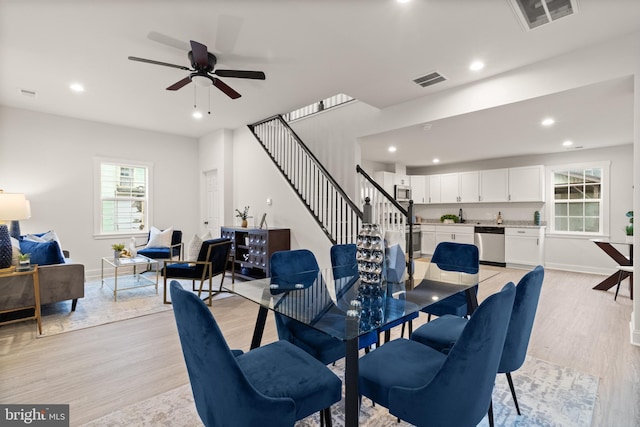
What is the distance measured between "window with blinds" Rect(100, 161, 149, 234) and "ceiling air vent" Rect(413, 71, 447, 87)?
5445 mm

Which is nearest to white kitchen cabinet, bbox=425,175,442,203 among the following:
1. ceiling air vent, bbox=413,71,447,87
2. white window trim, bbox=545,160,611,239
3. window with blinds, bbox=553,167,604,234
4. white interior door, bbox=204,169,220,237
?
white window trim, bbox=545,160,611,239

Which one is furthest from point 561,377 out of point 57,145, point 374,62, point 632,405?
point 57,145

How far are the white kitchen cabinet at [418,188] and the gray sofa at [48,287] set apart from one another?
7.15 meters

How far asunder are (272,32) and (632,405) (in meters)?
3.78

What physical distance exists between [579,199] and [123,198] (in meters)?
9.16

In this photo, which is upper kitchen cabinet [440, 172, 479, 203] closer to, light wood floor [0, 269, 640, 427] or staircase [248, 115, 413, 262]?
staircase [248, 115, 413, 262]

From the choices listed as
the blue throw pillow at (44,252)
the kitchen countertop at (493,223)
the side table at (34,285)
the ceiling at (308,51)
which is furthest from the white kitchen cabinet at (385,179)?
the side table at (34,285)

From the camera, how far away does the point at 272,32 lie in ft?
9.18

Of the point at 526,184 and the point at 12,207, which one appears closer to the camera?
the point at 12,207

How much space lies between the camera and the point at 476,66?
10.8 ft

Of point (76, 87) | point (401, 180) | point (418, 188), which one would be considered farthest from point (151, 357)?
point (418, 188)

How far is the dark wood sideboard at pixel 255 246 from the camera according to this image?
16.3 ft

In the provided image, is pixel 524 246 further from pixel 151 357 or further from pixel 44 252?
pixel 44 252

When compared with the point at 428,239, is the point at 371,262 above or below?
above
